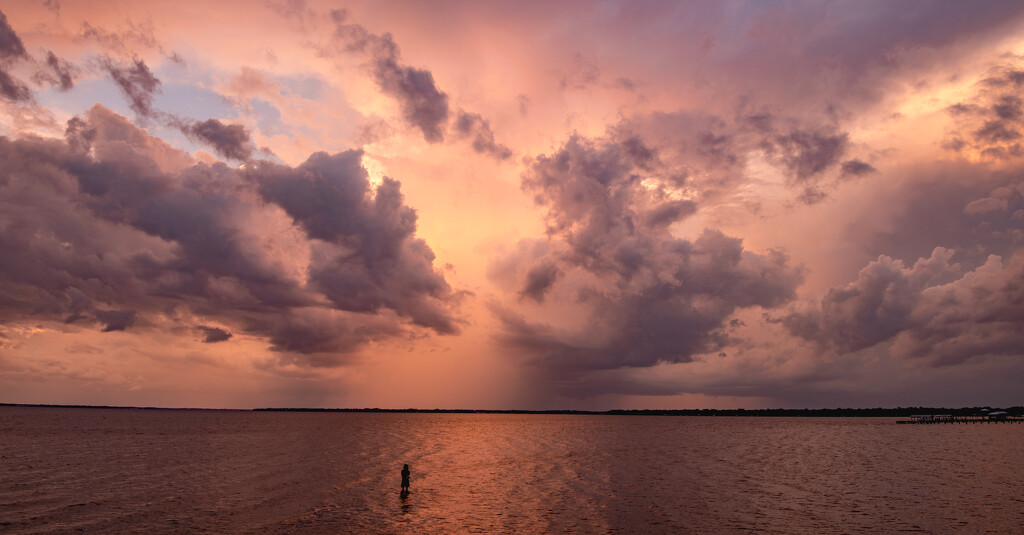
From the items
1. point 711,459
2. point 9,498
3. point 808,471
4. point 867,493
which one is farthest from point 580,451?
point 9,498

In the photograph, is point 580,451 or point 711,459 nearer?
point 711,459

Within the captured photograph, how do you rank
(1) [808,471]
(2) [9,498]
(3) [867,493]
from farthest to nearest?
1. (1) [808,471]
2. (3) [867,493]
3. (2) [9,498]

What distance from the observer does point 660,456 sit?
90.9 m

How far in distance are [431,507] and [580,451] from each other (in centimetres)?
5677

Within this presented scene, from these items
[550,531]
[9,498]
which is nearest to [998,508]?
[550,531]

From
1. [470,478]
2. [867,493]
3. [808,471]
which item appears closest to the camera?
[867,493]

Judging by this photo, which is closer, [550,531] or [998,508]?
[550,531]

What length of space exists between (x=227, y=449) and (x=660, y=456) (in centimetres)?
7057

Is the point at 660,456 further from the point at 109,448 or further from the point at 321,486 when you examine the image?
the point at 109,448

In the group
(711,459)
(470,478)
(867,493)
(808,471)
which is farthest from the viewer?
(711,459)

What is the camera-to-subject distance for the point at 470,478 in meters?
61.9

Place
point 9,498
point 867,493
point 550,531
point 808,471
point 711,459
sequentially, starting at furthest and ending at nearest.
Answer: point 711,459
point 808,471
point 867,493
point 9,498
point 550,531

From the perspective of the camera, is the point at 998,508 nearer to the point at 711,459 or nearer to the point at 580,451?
the point at 711,459

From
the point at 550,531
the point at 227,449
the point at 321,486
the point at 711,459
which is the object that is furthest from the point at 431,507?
the point at 227,449
